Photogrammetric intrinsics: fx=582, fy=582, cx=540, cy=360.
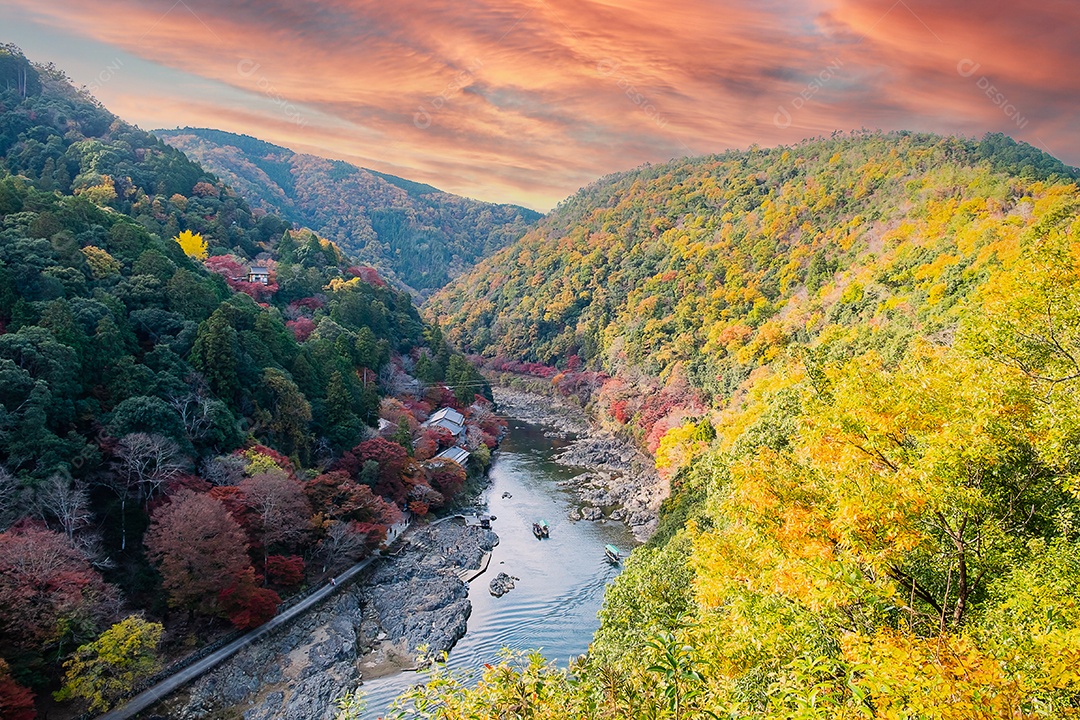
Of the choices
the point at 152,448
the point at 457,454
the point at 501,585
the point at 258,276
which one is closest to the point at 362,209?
the point at 258,276

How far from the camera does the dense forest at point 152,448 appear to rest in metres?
15.9

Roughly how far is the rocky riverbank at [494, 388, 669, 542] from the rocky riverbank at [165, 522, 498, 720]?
29.6ft

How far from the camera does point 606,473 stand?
1587 inches

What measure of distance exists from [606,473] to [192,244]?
32.5 m

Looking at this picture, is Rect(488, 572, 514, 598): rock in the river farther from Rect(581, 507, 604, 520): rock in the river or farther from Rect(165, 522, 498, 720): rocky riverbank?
Rect(581, 507, 604, 520): rock in the river

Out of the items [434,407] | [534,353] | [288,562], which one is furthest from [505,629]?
[534,353]

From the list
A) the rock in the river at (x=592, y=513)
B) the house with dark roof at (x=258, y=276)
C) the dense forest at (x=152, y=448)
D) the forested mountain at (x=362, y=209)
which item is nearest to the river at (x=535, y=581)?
the rock in the river at (x=592, y=513)

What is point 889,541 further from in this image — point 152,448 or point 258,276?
point 258,276

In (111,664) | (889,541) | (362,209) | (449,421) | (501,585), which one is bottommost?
(501,585)

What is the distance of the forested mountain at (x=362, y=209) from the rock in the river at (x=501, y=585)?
337 ft

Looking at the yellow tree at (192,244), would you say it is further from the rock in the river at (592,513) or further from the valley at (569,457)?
the rock in the river at (592,513)

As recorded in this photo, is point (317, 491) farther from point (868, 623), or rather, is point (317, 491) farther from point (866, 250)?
point (866, 250)

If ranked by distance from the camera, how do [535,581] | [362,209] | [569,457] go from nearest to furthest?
[535,581] < [569,457] < [362,209]

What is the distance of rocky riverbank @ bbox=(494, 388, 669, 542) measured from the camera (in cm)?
3312
